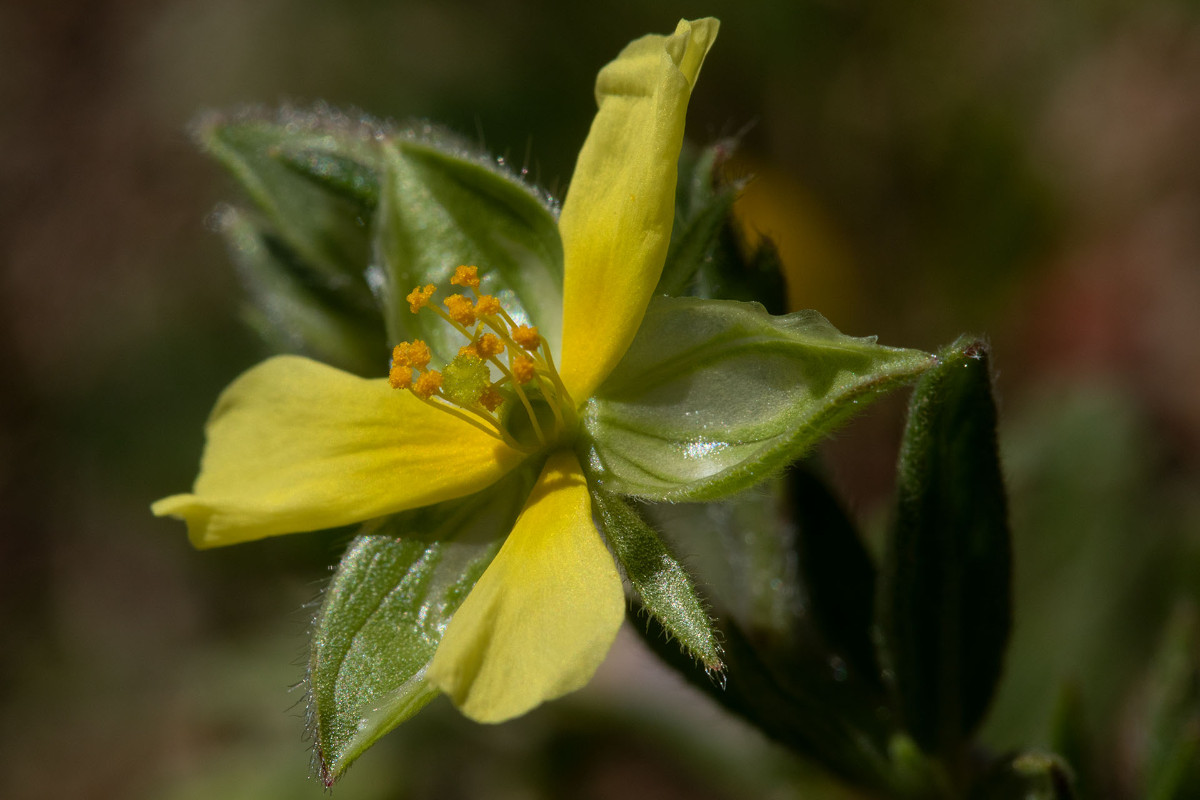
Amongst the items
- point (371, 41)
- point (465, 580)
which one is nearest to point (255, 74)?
point (371, 41)

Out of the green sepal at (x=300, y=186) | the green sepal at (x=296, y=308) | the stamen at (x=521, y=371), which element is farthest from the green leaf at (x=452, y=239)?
the green sepal at (x=296, y=308)

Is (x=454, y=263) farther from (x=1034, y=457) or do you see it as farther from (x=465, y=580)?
(x=1034, y=457)

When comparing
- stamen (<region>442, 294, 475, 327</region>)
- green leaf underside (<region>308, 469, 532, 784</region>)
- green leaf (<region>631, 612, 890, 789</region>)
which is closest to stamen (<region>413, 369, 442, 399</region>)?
stamen (<region>442, 294, 475, 327</region>)

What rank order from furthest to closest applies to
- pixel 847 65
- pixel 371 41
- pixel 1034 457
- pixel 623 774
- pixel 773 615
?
pixel 371 41 → pixel 847 65 → pixel 623 774 → pixel 1034 457 → pixel 773 615

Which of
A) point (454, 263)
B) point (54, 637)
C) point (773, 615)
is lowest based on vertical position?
point (54, 637)

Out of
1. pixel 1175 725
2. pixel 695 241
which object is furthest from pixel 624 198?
pixel 1175 725

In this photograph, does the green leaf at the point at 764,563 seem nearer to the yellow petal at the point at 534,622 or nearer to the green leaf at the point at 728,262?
the green leaf at the point at 728,262

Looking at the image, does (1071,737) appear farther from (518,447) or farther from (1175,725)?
(518,447)
